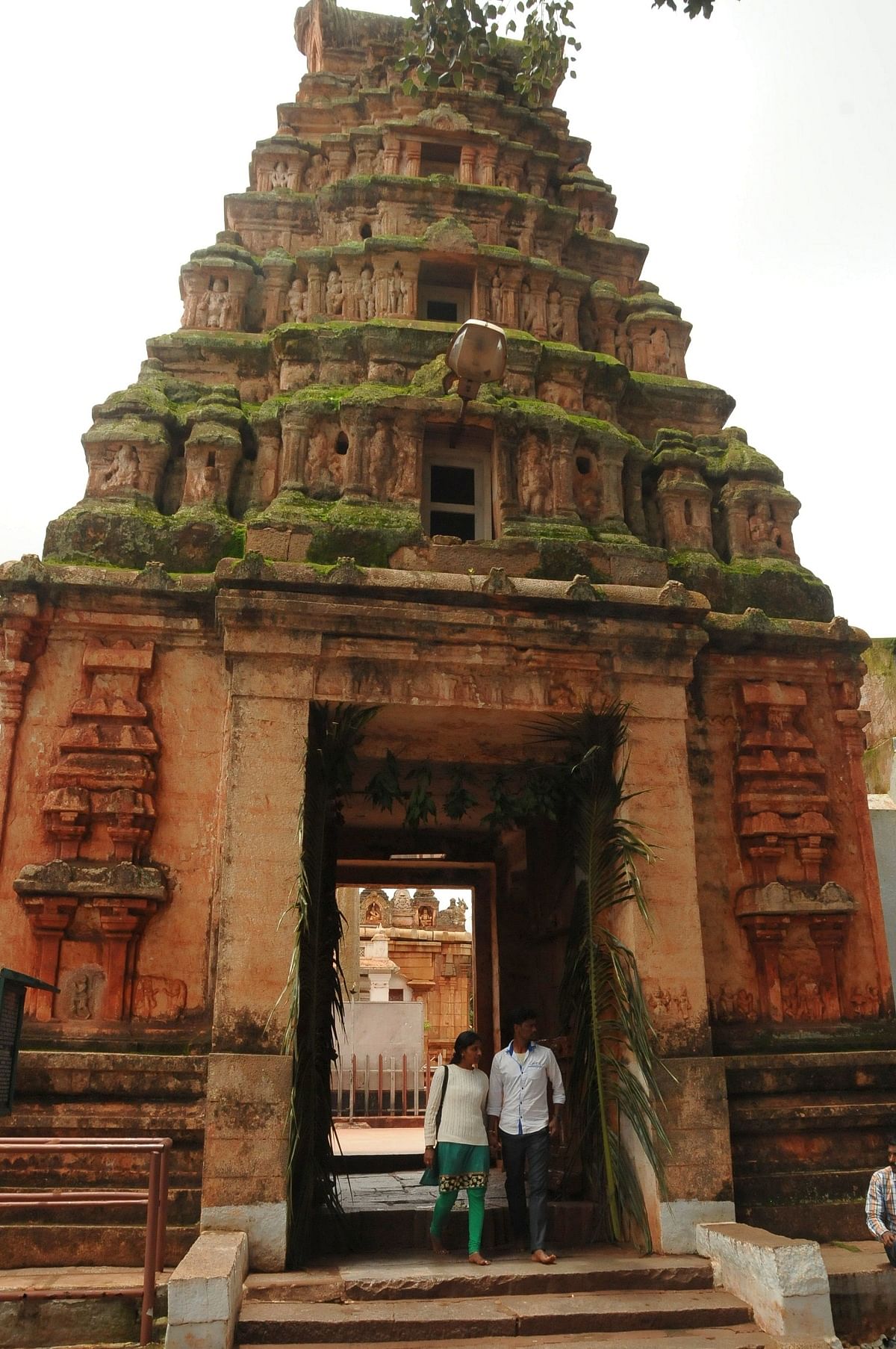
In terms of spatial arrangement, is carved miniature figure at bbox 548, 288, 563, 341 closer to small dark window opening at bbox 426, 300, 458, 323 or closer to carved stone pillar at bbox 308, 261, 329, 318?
small dark window opening at bbox 426, 300, 458, 323

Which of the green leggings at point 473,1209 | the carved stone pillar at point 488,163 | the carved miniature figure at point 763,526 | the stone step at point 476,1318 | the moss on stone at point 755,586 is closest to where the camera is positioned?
the stone step at point 476,1318

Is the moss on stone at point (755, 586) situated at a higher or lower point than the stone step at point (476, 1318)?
higher

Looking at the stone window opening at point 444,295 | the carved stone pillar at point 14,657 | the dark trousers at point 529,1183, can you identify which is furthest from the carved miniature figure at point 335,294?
the dark trousers at point 529,1183

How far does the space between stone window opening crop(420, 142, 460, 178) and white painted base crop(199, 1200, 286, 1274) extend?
1119 centimetres

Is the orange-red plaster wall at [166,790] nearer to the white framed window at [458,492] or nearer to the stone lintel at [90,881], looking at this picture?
the stone lintel at [90,881]

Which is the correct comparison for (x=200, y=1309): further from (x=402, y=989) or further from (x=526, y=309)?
(x=402, y=989)

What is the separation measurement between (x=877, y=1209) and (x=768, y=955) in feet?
7.24

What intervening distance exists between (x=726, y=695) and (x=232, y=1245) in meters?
5.92

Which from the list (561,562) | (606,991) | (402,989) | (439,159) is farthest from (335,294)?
(402,989)

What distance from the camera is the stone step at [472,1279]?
6164 mm

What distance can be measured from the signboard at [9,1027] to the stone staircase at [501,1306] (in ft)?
6.12

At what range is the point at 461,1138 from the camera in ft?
22.6

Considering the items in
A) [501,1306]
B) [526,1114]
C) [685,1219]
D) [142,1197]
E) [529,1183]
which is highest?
[526,1114]

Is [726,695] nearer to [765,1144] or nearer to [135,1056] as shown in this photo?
[765,1144]
